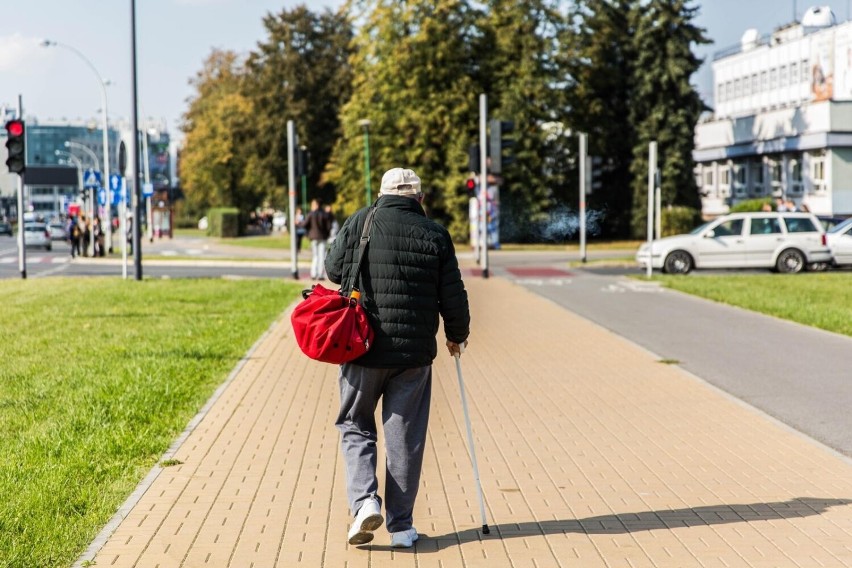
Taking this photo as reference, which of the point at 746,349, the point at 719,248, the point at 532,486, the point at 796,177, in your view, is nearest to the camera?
the point at 532,486

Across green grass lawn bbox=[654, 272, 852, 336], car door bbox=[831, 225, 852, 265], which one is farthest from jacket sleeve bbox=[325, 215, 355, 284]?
car door bbox=[831, 225, 852, 265]

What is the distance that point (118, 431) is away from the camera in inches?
352

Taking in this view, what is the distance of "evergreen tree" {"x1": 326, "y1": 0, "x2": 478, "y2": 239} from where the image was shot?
193 feet

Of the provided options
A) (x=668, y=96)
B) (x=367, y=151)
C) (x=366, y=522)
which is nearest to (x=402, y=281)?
(x=366, y=522)

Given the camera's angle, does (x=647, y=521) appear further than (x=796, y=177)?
No

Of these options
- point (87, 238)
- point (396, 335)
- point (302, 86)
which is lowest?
point (396, 335)

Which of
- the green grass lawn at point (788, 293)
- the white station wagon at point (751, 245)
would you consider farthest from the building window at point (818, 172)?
the green grass lawn at point (788, 293)

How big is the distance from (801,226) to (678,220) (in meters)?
25.4

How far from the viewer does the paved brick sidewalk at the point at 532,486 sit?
5.77 m

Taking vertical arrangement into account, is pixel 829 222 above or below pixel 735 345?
above

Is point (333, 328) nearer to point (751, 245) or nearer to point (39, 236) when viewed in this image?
point (751, 245)

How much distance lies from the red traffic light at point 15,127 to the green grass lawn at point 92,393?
465 centimetres

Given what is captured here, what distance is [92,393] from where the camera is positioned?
10742 millimetres

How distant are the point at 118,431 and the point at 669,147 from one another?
173ft
